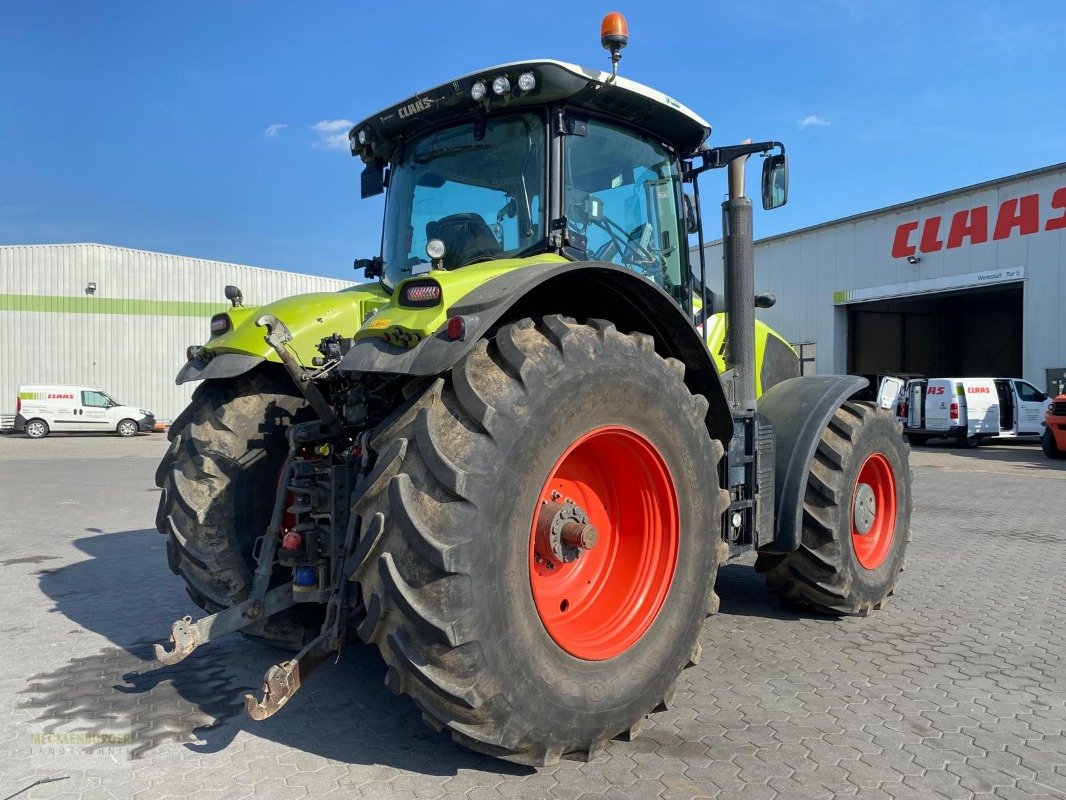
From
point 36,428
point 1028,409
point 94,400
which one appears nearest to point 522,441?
point 1028,409

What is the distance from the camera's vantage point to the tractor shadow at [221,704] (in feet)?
10.0

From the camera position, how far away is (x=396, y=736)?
10.3 feet

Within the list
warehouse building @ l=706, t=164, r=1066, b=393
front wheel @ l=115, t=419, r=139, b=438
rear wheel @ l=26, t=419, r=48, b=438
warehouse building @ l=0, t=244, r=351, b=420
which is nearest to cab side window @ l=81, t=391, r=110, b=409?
front wheel @ l=115, t=419, r=139, b=438

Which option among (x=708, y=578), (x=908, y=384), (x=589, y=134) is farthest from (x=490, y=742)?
(x=908, y=384)

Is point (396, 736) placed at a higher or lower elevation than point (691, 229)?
lower

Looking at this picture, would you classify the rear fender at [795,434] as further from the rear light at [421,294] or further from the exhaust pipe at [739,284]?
the rear light at [421,294]

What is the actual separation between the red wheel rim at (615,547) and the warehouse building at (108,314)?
94.1 feet

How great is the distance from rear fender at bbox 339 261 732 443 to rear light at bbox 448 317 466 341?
2cm

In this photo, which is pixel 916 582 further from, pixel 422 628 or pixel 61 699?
pixel 61 699

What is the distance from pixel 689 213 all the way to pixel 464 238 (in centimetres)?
135

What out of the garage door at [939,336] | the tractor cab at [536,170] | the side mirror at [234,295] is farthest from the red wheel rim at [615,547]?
the garage door at [939,336]

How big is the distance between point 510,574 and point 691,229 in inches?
102

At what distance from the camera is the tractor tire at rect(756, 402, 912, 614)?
181 inches

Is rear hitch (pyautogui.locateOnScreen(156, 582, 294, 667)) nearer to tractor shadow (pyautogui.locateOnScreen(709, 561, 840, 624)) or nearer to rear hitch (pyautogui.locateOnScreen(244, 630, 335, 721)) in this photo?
rear hitch (pyautogui.locateOnScreen(244, 630, 335, 721))
